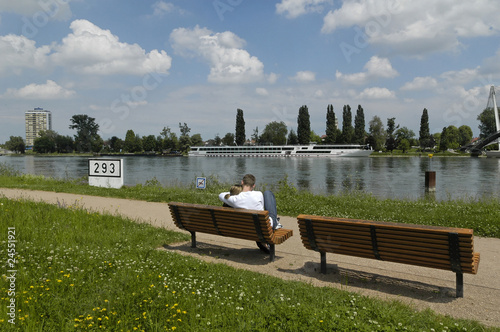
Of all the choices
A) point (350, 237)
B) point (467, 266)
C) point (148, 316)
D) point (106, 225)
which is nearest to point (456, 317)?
point (467, 266)

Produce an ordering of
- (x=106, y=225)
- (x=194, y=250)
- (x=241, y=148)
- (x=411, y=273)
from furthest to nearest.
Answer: (x=241, y=148)
(x=106, y=225)
(x=194, y=250)
(x=411, y=273)

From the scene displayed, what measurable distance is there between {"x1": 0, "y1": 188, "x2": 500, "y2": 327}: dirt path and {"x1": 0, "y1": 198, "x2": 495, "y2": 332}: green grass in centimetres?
42

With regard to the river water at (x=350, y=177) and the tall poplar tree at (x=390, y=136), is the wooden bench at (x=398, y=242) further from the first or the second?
the tall poplar tree at (x=390, y=136)

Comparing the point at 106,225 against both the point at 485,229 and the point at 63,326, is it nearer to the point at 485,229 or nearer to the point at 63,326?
the point at 63,326

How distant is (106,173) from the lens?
1537cm

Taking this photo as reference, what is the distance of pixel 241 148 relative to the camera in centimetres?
10006

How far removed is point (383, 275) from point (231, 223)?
2071 millimetres

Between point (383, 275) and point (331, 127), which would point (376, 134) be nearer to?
point (331, 127)

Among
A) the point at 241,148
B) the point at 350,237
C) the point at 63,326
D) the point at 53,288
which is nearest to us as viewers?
the point at 63,326

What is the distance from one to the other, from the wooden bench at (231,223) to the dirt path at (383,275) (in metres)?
0.36

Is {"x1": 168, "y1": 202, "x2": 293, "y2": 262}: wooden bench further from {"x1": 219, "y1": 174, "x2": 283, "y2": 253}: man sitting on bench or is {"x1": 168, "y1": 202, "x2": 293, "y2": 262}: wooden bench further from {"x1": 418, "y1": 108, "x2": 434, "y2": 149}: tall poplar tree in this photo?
{"x1": 418, "y1": 108, "x2": 434, "y2": 149}: tall poplar tree

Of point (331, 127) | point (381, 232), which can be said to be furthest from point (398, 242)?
point (331, 127)

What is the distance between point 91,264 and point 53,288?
→ 81cm

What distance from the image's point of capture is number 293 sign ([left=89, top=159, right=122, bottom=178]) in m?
15.1
